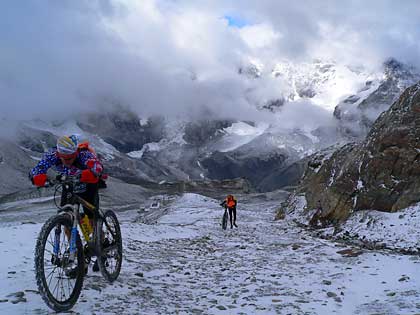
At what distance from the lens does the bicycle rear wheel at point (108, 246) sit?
26.1ft

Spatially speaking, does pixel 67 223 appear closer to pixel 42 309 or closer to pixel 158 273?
pixel 42 309

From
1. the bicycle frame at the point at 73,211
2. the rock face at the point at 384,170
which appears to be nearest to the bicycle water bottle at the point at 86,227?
the bicycle frame at the point at 73,211

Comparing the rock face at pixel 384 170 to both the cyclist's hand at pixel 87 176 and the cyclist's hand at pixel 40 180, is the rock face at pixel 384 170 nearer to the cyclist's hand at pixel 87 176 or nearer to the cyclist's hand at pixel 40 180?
the cyclist's hand at pixel 87 176

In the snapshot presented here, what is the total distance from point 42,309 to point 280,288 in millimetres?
4936

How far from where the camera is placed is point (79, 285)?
6711 mm

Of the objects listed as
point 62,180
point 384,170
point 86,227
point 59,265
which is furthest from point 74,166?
point 384,170

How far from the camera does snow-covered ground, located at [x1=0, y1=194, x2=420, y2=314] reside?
731 centimetres

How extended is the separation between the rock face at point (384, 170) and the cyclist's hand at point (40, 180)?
602 inches

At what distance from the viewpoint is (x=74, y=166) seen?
7418 mm

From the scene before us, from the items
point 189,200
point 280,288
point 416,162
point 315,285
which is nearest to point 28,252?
point 280,288

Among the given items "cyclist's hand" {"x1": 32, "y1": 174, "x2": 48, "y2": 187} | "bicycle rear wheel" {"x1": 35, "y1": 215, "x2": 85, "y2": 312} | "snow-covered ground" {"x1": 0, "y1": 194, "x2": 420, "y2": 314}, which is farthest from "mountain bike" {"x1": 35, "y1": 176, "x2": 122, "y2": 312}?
"snow-covered ground" {"x1": 0, "y1": 194, "x2": 420, "y2": 314}

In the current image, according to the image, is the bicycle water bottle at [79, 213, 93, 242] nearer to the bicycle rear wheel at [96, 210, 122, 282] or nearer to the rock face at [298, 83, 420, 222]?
the bicycle rear wheel at [96, 210, 122, 282]

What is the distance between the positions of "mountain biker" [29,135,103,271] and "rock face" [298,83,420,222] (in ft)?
47.4

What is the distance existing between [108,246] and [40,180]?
2.21 m
